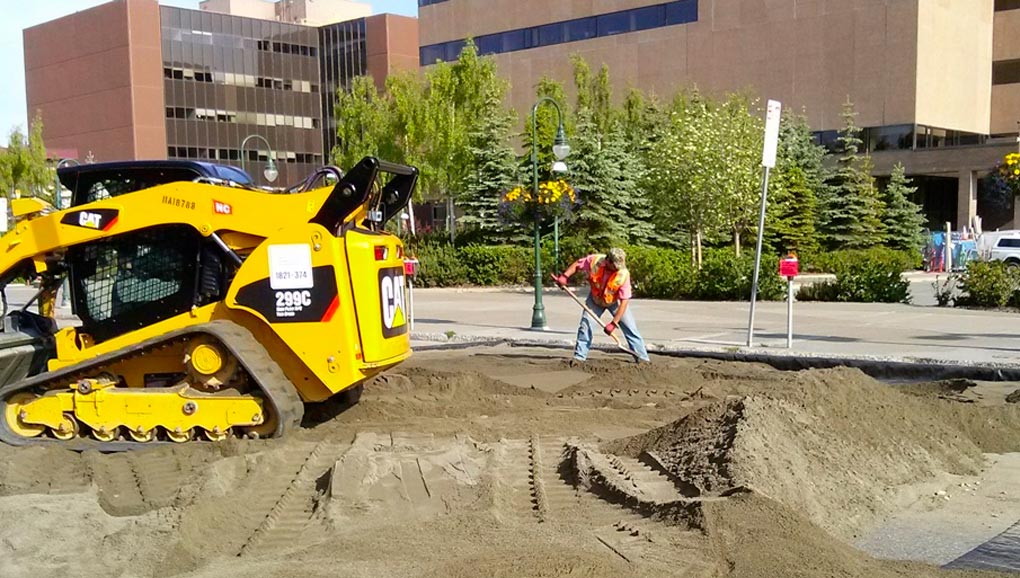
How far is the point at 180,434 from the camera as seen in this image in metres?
7.97

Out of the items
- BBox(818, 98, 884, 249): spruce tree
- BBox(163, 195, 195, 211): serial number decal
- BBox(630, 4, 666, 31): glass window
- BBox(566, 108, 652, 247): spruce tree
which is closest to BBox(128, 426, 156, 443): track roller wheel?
BBox(163, 195, 195, 211): serial number decal

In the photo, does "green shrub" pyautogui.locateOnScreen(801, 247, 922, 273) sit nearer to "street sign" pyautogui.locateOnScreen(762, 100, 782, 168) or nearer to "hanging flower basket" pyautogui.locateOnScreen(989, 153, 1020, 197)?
"hanging flower basket" pyautogui.locateOnScreen(989, 153, 1020, 197)

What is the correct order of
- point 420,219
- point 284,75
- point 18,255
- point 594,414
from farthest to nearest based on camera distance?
point 284,75
point 420,219
point 594,414
point 18,255

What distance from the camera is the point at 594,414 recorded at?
912 centimetres

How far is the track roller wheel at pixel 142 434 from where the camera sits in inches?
316

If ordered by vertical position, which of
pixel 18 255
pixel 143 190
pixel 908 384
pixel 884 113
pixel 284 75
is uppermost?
pixel 284 75

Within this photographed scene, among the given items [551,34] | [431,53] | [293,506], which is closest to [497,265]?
[293,506]

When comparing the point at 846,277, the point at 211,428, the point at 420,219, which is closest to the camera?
the point at 211,428

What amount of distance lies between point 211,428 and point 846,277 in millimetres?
17731

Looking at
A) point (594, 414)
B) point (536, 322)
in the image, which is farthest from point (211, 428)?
point (536, 322)

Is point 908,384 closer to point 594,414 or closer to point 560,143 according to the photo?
point 594,414

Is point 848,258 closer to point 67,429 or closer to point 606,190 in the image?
point 606,190

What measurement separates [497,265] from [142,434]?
81.8ft

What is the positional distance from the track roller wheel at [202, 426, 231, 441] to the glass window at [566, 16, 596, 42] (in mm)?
49098
